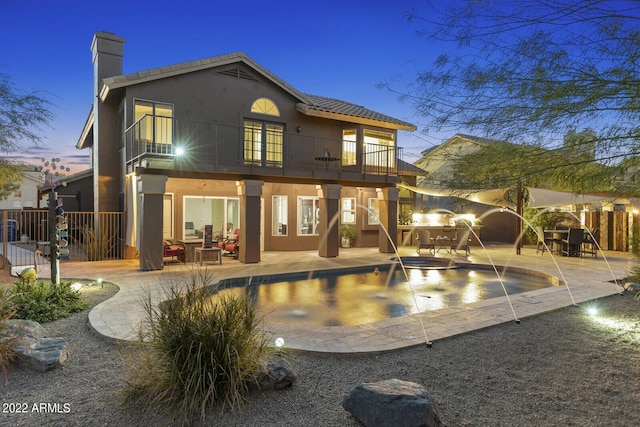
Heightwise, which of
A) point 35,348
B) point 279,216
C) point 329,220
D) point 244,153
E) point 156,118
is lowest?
point 35,348

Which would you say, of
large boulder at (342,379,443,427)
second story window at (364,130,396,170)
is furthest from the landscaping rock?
second story window at (364,130,396,170)

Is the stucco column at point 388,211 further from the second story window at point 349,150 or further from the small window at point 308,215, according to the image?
the small window at point 308,215

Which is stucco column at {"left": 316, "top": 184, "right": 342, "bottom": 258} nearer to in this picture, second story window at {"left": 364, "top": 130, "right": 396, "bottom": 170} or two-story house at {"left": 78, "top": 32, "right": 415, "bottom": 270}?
two-story house at {"left": 78, "top": 32, "right": 415, "bottom": 270}

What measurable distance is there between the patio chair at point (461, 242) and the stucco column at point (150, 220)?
1243 centimetres

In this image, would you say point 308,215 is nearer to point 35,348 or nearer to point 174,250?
point 174,250

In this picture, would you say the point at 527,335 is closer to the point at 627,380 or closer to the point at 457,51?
the point at 627,380

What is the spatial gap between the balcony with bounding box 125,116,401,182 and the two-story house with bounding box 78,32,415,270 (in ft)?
0.15

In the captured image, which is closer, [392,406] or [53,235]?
[392,406]

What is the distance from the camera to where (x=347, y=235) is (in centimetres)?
1978

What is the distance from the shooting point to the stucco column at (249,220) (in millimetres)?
14000

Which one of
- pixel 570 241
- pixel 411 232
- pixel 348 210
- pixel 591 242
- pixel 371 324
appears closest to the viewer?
pixel 371 324

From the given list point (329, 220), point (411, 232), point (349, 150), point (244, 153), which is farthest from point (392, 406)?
point (411, 232)

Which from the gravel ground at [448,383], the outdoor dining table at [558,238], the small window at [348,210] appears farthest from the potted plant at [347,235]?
the gravel ground at [448,383]

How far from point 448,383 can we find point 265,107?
14.5 m
